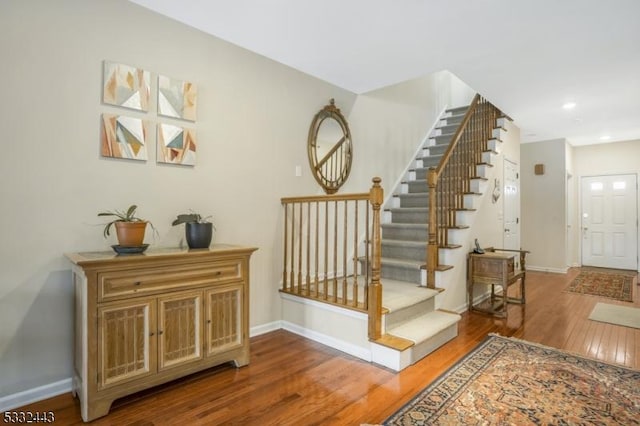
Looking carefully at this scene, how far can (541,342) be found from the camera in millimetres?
3092

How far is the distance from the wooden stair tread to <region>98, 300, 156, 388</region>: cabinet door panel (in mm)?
1577

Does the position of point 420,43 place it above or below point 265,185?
above

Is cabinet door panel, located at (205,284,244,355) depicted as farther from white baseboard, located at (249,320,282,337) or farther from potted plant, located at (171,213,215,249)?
white baseboard, located at (249,320,282,337)

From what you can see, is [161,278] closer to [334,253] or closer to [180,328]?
[180,328]

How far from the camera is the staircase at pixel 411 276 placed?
8.72 feet

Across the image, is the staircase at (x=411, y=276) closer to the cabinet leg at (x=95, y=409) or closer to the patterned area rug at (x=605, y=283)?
the cabinet leg at (x=95, y=409)

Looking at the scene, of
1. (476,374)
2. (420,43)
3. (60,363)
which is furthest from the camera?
(420,43)

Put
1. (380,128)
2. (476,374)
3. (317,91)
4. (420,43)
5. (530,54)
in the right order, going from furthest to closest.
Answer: (380,128), (317,91), (530,54), (420,43), (476,374)

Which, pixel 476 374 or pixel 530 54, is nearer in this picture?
pixel 476 374

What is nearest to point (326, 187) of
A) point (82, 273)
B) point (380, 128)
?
point (380, 128)

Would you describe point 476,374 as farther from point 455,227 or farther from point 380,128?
point 380,128

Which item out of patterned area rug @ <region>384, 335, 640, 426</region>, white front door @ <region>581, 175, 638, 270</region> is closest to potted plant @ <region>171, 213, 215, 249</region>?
patterned area rug @ <region>384, 335, 640, 426</region>

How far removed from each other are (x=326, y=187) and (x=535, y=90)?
2760mm

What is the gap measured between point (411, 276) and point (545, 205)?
185 inches
